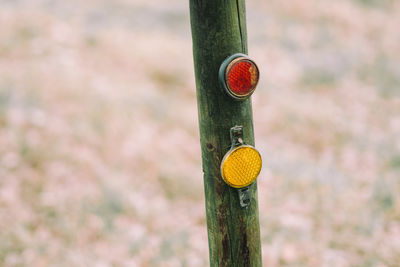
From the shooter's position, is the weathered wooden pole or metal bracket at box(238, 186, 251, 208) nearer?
the weathered wooden pole

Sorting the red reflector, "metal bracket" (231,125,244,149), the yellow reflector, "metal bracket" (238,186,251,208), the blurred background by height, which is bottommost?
"metal bracket" (238,186,251,208)

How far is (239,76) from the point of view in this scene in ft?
4.50

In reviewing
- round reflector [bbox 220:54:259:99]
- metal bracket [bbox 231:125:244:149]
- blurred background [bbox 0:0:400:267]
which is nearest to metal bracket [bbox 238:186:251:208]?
metal bracket [bbox 231:125:244:149]

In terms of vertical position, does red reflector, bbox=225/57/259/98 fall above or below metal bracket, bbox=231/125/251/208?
above

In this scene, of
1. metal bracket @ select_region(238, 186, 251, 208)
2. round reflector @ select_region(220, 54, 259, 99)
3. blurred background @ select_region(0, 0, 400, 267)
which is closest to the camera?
round reflector @ select_region(220, 54, 259, 99)

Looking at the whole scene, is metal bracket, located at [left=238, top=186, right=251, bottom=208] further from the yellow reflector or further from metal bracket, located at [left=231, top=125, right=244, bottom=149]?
metal bracket, located at [left=231, top=125, right=244, bottom=149]

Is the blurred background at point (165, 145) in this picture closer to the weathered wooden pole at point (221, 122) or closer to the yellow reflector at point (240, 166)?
the weathered wooden pole at point (221, 122)

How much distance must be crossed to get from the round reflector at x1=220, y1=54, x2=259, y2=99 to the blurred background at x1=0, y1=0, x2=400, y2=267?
210 centimetres

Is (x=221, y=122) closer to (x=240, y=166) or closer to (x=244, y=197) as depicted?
(x=240, y=166)

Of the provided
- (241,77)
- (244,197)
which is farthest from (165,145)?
(241,77)

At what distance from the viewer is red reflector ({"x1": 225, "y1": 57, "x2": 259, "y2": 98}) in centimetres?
135

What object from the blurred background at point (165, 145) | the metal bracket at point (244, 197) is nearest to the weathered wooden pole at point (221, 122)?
Answer: the metal bracket at point (244, 197)

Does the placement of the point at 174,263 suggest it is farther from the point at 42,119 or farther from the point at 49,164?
the point at 42,119

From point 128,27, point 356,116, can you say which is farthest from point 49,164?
point 128,27
